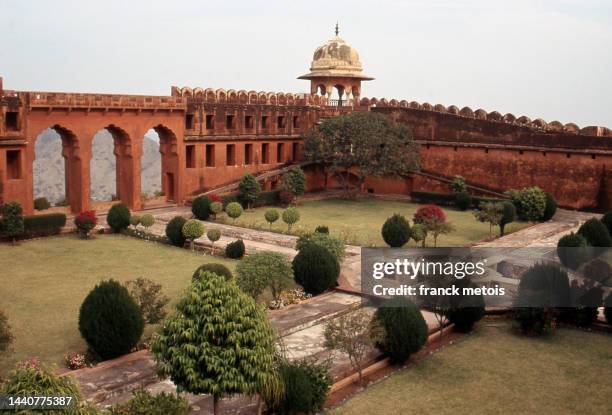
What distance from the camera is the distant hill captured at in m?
74.8

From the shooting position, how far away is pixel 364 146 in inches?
1321

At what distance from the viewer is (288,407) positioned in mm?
10586

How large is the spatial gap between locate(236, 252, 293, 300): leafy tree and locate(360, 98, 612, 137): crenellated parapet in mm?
20528

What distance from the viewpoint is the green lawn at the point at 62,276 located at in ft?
46.0

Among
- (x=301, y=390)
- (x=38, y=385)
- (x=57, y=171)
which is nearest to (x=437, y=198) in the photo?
(x=301, y=390)

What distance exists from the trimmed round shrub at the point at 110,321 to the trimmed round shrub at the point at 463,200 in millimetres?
22226

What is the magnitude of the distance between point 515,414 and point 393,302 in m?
3.11

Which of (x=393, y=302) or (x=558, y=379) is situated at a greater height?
(x=393, y=302)

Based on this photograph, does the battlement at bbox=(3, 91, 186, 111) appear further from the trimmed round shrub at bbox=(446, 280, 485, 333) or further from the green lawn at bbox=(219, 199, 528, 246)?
the trimmed round shrub at bbox=(446, 280, 485, 333)

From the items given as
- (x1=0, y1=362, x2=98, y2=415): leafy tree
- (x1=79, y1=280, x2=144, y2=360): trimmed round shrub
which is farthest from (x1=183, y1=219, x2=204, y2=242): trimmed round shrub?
(x1=0, y1=362, x2=98, y2=415): leafy tree

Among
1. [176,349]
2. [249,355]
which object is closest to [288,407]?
[249,355]

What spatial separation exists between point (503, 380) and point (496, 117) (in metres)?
24.3

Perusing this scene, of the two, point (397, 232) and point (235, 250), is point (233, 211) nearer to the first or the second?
point (235, 250)

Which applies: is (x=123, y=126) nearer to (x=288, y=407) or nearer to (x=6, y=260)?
(x=6, y=260)
